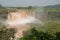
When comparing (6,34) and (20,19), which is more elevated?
(20,19)

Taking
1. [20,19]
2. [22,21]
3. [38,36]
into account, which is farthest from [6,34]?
[20,19]

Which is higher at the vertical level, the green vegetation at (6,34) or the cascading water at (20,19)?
the cascading water at (20,19)

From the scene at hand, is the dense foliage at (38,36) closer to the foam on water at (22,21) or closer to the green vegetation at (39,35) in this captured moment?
the green vegetation at (39,35)

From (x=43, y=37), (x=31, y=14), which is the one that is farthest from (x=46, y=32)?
(x=31, y=14)

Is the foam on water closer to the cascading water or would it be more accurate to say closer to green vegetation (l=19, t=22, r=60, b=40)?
the cascading water

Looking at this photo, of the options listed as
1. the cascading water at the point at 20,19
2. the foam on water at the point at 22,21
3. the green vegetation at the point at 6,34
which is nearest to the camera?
Result: the green vegetation at the point at 6,34

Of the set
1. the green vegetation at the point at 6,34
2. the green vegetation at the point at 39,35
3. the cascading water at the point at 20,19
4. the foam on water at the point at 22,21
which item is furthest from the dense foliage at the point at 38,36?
the foam on water at the point at 22,21

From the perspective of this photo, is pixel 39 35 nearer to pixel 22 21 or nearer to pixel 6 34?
pixel 6 34

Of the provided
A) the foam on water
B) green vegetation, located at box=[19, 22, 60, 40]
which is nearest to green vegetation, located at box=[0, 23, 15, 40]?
green vegetation, located at box=[19, 22, 60, 40]

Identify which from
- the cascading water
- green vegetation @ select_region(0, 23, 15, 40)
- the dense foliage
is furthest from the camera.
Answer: the cascading water

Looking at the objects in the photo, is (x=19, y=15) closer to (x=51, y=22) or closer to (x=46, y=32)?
(x=51, y=22)

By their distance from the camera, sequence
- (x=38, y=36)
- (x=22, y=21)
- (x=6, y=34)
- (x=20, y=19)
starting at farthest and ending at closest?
(x=20, y=19)
(x=22, y=21)
(x=6, y=34)
(x=38, y=36)
